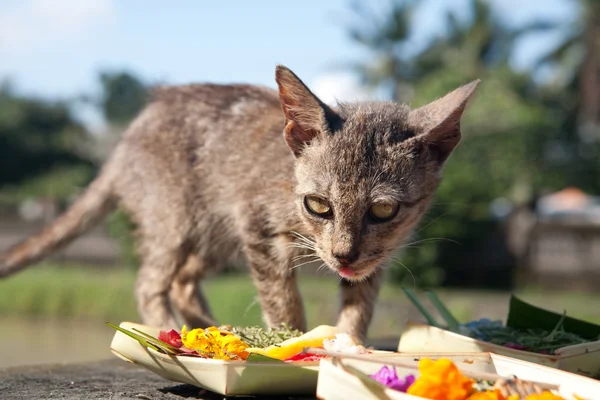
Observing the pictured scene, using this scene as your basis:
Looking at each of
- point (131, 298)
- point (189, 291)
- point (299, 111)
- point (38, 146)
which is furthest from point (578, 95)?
point (299, 111)

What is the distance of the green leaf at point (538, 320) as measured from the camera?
174 inches

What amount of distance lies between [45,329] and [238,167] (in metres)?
12.2

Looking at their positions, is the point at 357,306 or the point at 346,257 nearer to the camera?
the point at 346,257

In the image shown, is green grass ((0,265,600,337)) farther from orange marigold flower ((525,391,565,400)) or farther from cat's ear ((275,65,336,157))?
orange marigold flower ((525,391,565,400))

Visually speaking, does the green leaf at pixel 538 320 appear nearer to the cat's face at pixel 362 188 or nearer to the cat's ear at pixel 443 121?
the cat's face at pixel 362 188

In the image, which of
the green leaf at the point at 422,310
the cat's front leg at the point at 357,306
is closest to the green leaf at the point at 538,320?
the green leaf at the point at 422,310

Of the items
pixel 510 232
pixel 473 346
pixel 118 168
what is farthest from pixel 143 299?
pixel 510 232

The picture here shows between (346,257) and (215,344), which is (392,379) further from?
(346,257)

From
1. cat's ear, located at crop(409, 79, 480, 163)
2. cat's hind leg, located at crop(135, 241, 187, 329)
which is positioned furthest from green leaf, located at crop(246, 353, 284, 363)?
cat's hind leg, located at crop(135, 241, 187, 329)

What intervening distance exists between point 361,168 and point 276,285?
4.10 ft

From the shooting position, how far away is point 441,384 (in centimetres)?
262

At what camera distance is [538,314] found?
4512 mm

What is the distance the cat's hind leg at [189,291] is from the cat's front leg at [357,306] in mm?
1579

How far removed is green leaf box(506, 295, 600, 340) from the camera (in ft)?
14.5
